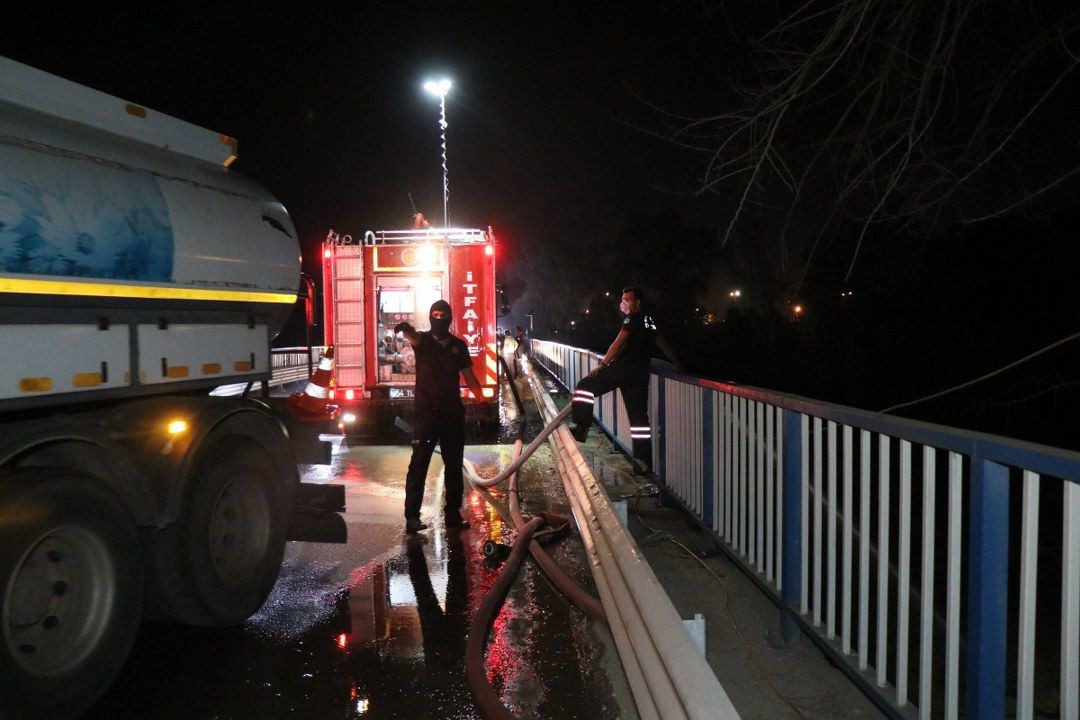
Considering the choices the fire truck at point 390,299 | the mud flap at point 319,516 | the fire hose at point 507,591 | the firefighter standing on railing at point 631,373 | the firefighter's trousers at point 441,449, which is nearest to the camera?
the fire hose at point 507,591

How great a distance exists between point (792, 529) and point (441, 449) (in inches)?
154

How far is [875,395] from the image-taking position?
2844 cm

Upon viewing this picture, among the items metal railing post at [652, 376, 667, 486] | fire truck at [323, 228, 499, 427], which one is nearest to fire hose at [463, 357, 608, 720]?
metal railing post at [652, 376, 667, 486]

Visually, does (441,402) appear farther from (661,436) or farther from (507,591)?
(507,591)

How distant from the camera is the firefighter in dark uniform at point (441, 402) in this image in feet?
24.2

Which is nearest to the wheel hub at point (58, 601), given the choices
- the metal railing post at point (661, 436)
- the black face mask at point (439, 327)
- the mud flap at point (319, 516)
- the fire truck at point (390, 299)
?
the mud flap at point (319, 516)

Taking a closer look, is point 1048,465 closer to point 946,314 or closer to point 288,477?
point 288,477

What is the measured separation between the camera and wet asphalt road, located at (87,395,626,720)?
3.84 m

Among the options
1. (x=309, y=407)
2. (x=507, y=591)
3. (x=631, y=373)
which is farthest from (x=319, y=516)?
(x=631, y=373)

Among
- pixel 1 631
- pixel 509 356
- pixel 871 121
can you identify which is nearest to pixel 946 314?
pixel 509 356

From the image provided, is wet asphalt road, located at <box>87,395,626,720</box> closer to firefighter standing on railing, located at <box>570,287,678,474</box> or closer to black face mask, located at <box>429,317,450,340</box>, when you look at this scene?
firefighter standing on railing, located at <box>570,287,678,474</box>

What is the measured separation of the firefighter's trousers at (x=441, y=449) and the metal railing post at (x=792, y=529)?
11.8ft

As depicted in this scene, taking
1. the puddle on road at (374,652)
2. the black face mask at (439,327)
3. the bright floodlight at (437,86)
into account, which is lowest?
the puddle on road at (374,652)

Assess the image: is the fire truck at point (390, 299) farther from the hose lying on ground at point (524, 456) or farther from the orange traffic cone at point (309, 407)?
the orange traffic cone at point (309, 407)
